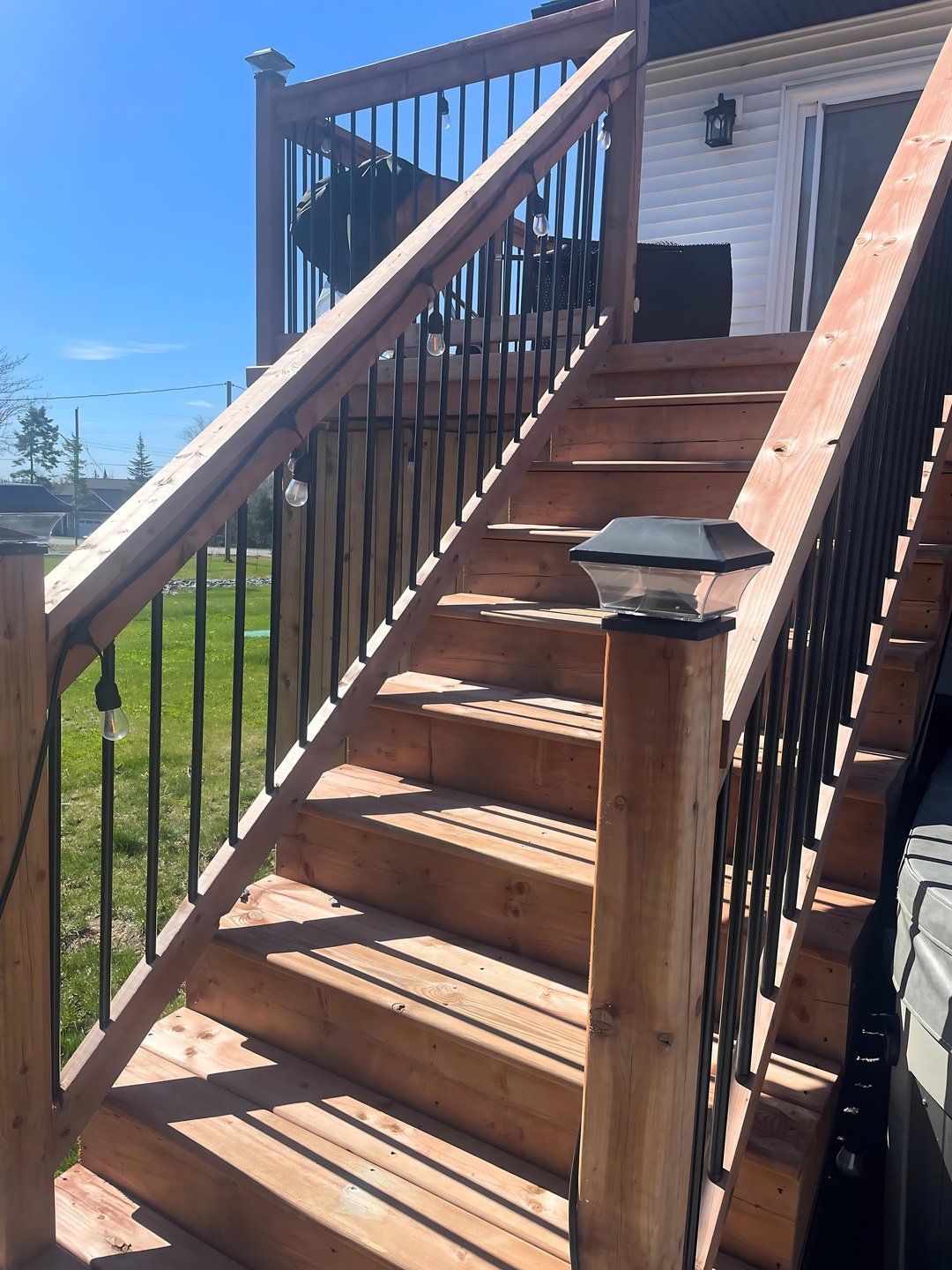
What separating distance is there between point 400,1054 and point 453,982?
0.16 meters

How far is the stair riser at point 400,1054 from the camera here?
5.00 ft

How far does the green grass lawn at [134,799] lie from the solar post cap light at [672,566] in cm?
214

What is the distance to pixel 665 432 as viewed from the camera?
272 centimetres

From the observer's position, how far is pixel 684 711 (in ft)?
2.89

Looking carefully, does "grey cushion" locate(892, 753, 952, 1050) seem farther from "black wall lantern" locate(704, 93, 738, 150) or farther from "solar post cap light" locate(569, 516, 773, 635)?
"black wall lantern" locate(704, 93, 738, 150)

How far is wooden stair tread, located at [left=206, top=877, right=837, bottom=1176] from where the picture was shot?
1.48 metres

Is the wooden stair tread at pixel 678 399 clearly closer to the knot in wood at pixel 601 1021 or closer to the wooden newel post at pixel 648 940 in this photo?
the wooden newel post at pixel 648 940

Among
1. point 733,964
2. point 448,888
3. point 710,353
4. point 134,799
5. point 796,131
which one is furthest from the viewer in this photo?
point 796,131

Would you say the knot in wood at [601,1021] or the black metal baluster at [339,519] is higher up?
the black metal baluster at [339,519]

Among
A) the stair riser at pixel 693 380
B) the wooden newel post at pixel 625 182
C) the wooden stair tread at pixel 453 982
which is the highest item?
the wooden newel post at pixel 625 182

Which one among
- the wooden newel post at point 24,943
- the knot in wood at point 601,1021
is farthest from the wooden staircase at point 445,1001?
the knot in wood at point 601,1021

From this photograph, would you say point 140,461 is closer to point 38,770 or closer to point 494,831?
point 494,831

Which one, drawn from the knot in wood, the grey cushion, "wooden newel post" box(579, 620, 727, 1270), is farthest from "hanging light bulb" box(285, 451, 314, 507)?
the grey cushion

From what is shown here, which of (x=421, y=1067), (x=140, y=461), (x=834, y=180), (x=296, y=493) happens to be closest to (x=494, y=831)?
(x=421, y=1067)
